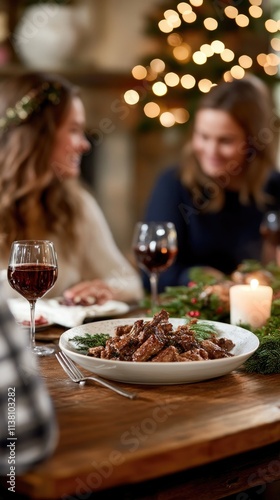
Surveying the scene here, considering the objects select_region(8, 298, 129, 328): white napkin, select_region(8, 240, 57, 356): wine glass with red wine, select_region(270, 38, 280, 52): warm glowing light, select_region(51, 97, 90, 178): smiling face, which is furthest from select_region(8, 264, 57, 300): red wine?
select_region(270, 38, 280, 52): warm glowing light

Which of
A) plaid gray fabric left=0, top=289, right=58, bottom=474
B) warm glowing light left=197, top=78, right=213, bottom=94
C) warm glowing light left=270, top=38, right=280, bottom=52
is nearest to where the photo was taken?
plaid gray fabric left=0, top=289, right=58, bottom=474

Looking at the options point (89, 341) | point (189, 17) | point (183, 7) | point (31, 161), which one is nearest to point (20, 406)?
point (89, 341)

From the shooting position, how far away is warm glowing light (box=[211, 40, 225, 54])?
4.74 meters

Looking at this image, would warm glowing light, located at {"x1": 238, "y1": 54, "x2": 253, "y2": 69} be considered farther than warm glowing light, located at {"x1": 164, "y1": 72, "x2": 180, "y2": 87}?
Yes

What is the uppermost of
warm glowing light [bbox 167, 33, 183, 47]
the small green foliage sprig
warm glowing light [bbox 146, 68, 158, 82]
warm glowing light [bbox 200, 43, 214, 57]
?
warm glowing light [bbox 167, 33, 183, 47]

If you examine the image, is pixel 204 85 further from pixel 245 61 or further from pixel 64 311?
pixel 64 311

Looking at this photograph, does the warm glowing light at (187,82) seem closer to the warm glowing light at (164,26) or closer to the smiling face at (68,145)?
the warm glowing light at (164,26)

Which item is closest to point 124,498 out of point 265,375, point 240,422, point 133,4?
point 240,422

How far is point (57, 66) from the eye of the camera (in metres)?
4.72

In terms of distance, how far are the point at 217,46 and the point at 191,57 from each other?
0.22m

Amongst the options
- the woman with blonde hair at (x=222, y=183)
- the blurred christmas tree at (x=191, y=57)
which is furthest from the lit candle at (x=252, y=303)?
the blurred christmas tree at (x=191, y=57)

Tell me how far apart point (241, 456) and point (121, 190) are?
→ 401cm

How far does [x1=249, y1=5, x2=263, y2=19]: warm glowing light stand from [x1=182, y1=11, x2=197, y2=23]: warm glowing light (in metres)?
0.35

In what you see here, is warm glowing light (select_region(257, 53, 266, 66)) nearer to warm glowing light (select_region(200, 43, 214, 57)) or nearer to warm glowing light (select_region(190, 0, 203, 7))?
warm glowing light (select_region(200, 43, 214, 57))
